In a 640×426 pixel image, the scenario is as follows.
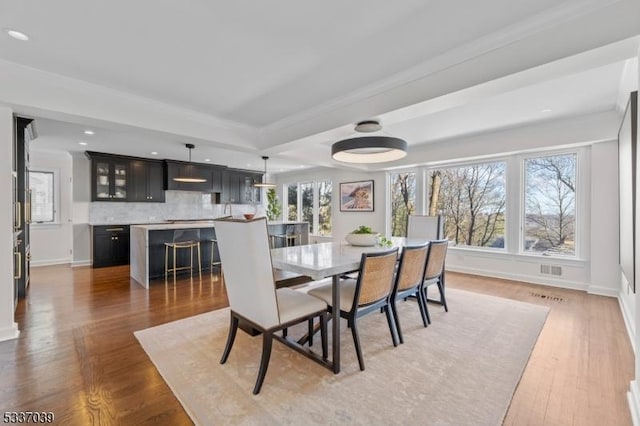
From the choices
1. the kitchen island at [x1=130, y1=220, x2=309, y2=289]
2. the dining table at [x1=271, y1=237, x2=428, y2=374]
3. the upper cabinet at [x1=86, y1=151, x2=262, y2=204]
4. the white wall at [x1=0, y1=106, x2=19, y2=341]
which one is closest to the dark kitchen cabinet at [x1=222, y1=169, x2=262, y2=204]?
the upper cabinet at [x1=86, y1=151, x2=262, y2=204]

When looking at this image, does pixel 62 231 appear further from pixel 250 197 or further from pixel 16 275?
pixel 250 197

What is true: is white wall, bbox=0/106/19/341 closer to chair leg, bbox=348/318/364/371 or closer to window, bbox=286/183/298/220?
chair leg, bbox=348/318/364/371

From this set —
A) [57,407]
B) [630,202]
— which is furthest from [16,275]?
[630,202]

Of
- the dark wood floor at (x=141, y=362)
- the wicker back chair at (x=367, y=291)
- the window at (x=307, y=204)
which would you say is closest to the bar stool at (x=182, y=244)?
the dark wood floor at (x=141, y=362)

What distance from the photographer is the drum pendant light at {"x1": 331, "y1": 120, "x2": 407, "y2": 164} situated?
290 centimetres

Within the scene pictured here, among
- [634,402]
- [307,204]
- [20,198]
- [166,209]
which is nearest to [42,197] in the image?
[166,209]

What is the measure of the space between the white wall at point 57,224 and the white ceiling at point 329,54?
456cm

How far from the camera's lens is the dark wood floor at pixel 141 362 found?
1763 millimetres

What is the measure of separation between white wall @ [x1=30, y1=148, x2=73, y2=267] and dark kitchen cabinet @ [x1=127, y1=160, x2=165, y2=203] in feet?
4.07

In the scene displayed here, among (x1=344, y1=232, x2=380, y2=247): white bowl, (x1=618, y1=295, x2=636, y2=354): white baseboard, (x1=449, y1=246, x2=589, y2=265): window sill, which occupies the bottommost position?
(x1=618, y1=295, x2=636, y2=354): white baseboard

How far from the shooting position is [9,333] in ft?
8.79

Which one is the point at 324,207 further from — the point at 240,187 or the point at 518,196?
the point at 518,196

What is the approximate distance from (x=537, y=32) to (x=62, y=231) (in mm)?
8423

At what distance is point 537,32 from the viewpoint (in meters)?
1.84
